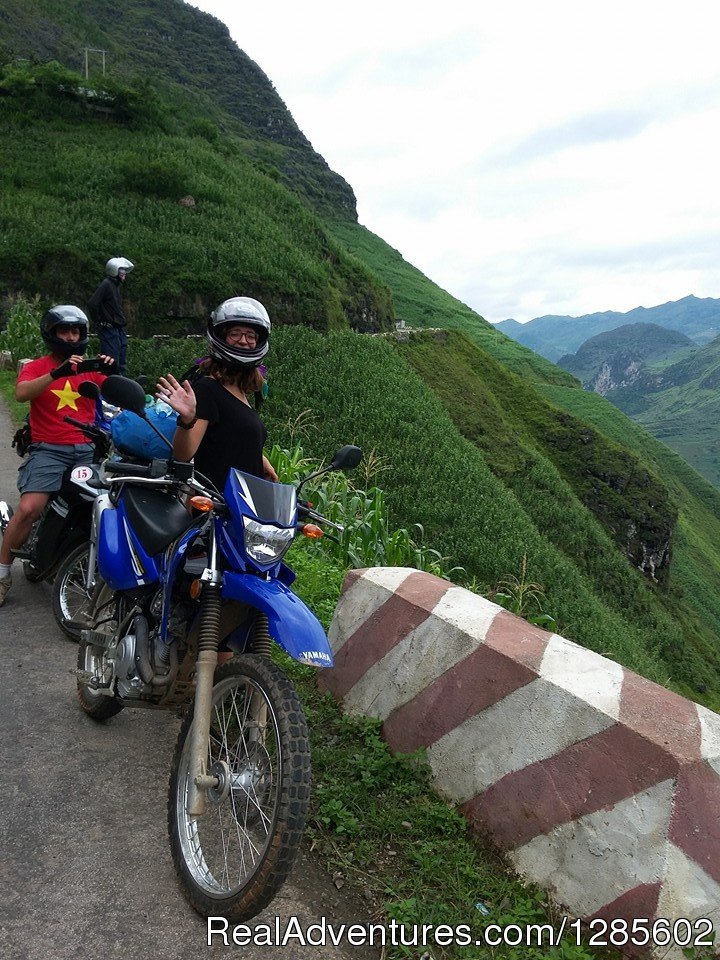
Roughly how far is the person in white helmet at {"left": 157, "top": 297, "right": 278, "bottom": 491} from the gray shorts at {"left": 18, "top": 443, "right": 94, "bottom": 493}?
2.29 meters

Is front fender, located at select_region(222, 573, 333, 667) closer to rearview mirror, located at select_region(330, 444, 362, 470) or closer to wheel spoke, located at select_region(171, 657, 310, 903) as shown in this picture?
wheel spoke, located at select_region(171, 657, 310, 903)

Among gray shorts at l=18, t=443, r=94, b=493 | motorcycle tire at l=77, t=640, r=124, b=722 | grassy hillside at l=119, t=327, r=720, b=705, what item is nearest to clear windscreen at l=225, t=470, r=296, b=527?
motorcycle tire at l=77, t=640, r=124, b=722

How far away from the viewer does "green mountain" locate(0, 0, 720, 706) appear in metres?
17.3

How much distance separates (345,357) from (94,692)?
727 inches

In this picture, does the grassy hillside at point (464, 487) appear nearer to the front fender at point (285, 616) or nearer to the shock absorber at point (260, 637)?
the shock absorber at point (260, 637)

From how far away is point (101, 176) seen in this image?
35781mm

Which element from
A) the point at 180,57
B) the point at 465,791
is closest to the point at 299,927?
the point at 465,791

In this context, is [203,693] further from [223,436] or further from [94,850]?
[223,436]

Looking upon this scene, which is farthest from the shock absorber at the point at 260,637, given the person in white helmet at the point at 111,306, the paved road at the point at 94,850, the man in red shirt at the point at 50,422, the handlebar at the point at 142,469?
the person in white helmet at the point at 111,306

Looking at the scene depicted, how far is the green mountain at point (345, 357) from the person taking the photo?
1731 cm

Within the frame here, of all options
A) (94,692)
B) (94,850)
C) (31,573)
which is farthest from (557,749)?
(31,573)

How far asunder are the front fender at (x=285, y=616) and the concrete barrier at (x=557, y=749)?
1011 millimetres

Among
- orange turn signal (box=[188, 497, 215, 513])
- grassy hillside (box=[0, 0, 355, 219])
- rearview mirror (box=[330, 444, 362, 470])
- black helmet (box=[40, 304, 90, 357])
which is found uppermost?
grassy hillside (box=[0, 0, 355, 219])

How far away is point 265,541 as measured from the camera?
2660 millimetres
